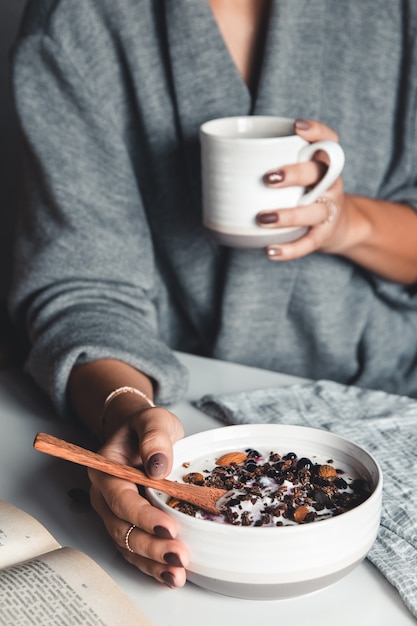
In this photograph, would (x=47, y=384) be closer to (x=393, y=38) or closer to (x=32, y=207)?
(x=32, y=207)

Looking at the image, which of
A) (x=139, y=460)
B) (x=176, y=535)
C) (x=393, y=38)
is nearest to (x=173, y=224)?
(x=393, y=38)

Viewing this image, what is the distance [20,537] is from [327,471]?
269 mm

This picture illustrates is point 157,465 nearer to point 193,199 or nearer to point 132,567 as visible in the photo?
point 132,567

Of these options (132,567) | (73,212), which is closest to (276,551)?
(132,567)

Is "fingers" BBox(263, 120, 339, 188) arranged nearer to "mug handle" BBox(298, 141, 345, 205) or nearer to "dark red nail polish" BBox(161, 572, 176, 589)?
"mug handle" BBox(298, 141, 345, 205)

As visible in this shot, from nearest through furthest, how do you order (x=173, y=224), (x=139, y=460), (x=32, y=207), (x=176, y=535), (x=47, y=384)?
(x=176, y=535)
(x=139, y=460)
(x=47, y=384)
(x=32, y=207)
(x=173, y=224)

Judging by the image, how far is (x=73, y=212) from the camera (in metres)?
1.10

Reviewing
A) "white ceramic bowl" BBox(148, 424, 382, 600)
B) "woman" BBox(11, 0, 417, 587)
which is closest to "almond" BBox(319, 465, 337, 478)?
"white ceramic bowl" BBox(148, 424, 382, 600)

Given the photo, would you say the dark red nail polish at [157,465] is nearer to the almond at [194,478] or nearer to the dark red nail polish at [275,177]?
the almond at [194,478]

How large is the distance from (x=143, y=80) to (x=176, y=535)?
757 mm

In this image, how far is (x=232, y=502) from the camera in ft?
Result: 2.22

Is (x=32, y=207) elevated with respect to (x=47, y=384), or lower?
elevated

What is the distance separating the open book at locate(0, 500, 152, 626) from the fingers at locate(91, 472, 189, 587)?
4cm

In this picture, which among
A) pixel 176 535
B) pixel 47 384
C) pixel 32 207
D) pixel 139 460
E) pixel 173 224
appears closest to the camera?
pixel 176 535
